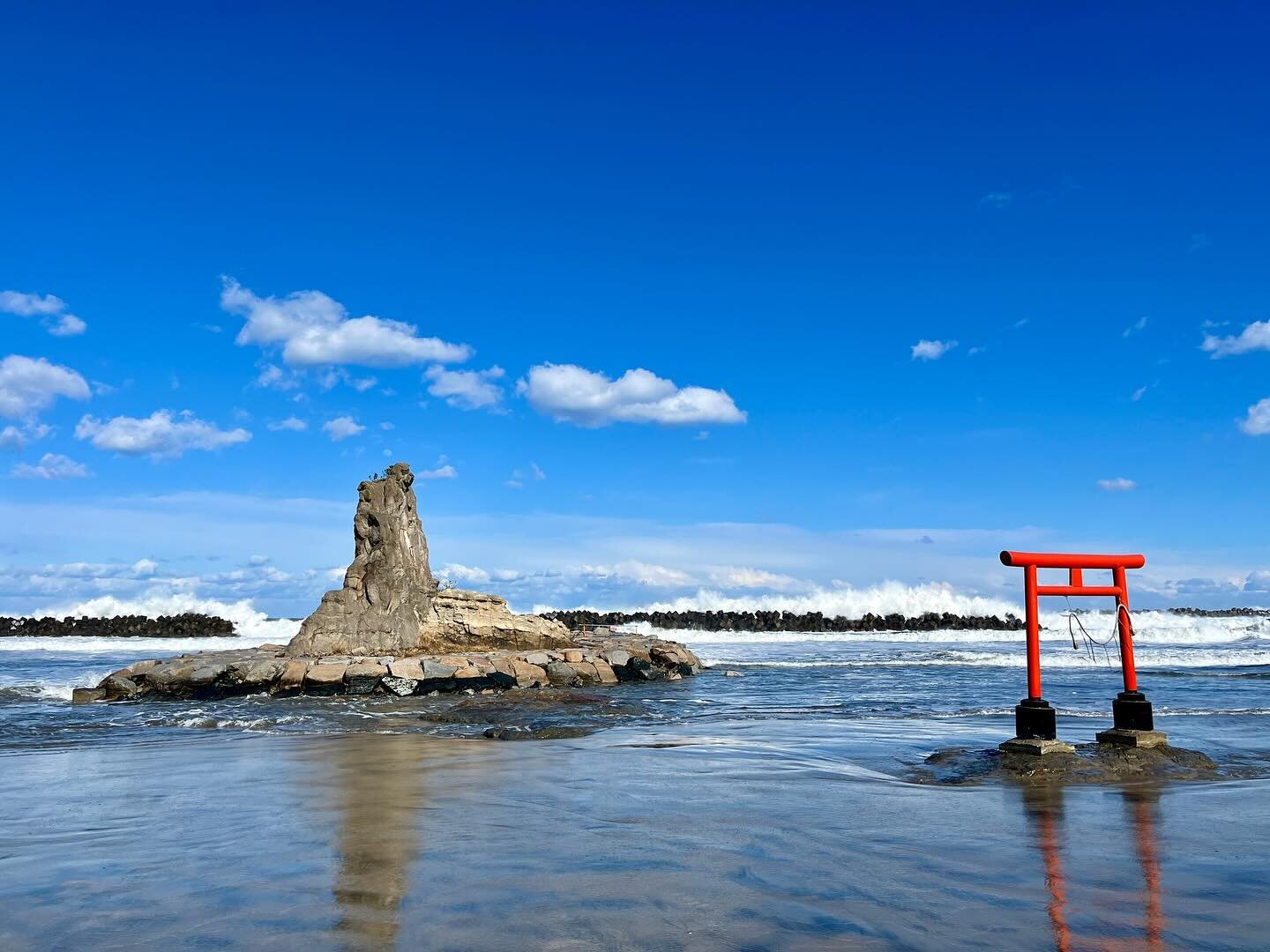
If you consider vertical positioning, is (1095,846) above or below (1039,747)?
below

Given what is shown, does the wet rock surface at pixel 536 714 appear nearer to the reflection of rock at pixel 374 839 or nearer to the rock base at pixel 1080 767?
the reflection of rock at pixel 374 839

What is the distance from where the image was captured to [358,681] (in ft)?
63.4

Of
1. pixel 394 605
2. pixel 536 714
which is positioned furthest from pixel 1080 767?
pixel 394 605

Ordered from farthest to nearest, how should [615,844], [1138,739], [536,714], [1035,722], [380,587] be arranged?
[380,587] → [536,714] → [1138,739] → [1035,722] → [615,844]

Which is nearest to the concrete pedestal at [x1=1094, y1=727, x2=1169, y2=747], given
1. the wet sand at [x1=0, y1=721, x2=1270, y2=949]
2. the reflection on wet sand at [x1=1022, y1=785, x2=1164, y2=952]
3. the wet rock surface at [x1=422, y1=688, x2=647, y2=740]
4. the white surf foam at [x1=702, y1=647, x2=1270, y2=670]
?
the wet sand at [x1=0, y1=721, x2=1270, y2=949]

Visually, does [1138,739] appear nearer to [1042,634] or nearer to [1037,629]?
[1037,629]

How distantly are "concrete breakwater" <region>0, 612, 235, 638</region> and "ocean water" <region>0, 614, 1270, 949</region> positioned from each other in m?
43.4

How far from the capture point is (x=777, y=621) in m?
61.6

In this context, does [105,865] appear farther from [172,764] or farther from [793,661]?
[793,661]

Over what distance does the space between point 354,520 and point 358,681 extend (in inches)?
203

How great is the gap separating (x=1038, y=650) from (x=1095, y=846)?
4.15 m

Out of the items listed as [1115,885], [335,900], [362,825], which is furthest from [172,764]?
[1115,885]

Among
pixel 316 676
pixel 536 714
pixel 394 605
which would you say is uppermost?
pixel 394 605

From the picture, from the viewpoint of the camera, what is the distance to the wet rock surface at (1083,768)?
315 inches
